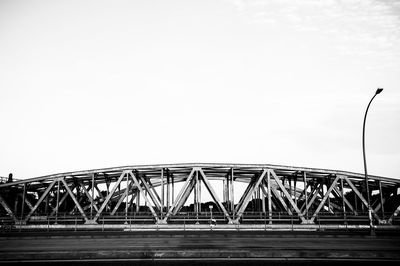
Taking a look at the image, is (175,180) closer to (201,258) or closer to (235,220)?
(235,220)

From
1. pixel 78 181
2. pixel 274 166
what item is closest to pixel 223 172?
pixel 274 166

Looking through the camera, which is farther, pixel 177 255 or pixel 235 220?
pixel 235 220

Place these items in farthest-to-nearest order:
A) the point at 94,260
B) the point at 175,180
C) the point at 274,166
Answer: the point at 175,180
the point at 274,166
the point at 94,260

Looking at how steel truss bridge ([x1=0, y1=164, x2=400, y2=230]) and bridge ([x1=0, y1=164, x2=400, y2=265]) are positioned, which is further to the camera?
steel truss bridge ([x1=0, y1=164, x2=400, y2=230])

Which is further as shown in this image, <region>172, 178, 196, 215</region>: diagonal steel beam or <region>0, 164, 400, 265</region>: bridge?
<region>172, 178, 196, 215</region>: diagonal steel beam

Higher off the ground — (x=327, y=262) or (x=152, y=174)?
(x=152, y=174)

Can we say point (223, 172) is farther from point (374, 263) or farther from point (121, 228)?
point (374, 263)

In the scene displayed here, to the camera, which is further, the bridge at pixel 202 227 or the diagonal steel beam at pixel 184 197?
the diagonal steel beam at pixel 184 197

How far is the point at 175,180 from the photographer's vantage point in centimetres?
3966

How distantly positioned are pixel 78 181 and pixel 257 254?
31.4m

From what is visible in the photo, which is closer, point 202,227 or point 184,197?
point 202,227

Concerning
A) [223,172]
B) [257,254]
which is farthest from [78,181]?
[257,254]

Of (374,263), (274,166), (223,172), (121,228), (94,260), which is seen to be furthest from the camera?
(223,172)

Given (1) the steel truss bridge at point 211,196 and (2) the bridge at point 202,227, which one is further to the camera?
(1) the steel truss bridge at point 211,196
